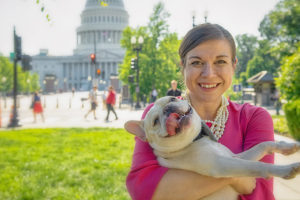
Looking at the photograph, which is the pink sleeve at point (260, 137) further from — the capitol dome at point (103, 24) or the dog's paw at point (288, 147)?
the capitol dome at point (103, 24)

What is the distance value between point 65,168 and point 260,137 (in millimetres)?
5641

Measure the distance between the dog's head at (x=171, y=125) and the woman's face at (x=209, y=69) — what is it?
1.37 feet

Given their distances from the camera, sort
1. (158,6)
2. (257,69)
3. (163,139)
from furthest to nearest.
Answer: (257,69)
(158,6)
(163,139)

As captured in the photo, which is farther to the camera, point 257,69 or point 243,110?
point 257,69

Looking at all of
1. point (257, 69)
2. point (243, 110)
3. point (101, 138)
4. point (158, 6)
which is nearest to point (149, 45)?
point (158, 6)

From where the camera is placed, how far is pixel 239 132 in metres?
2.12

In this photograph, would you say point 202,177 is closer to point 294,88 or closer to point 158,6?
point 294,88

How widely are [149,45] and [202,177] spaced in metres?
31.8

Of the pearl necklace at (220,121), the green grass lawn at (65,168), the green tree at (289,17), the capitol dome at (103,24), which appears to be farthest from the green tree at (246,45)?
the pearl necklace at (220,121)

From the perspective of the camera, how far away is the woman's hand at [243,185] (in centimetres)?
173

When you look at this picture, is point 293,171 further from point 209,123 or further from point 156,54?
point 156,54

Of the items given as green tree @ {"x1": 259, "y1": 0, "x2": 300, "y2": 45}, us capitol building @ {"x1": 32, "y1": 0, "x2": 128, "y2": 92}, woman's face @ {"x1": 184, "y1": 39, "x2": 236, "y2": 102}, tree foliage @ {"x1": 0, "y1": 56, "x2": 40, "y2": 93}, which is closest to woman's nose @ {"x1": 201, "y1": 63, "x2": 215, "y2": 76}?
woman's face @ {"x1": 184, "y1": 39, "x2": 236, "y2": 102}

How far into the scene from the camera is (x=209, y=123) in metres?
2.17

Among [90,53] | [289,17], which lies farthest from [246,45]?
[90,53]
